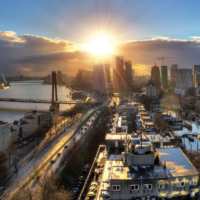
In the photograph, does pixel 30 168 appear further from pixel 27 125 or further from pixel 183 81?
pixel 183 81

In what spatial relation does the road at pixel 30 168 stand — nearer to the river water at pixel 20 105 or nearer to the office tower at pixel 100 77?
the river water at pixel 20 105

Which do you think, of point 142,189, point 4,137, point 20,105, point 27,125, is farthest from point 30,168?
point 20,105

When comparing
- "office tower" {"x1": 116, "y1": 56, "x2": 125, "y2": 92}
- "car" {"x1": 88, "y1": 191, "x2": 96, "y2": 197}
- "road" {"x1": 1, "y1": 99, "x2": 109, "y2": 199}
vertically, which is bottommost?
"road" {"x1": 1, "y1": 99, "x2": 109, "y2": 199}

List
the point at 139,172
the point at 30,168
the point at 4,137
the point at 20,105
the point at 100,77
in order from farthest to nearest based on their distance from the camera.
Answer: the point at 100,77
the point at 20,105
the point at 4,137
the point at 30,168
the point at 139,172

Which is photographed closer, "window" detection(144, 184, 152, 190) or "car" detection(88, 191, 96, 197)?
"window" detection(144, 184, 152, 190)

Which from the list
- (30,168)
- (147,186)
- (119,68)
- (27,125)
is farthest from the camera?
(119,68)

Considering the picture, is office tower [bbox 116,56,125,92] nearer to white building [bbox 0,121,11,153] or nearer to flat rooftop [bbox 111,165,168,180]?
white building [bbox 0,121,11,153]

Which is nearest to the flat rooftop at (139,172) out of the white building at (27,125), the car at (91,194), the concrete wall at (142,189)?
the concrete wall at (142,189)

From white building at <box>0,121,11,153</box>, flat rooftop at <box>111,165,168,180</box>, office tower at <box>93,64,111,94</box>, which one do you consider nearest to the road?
white building at <box>0,121,11,153</box>
